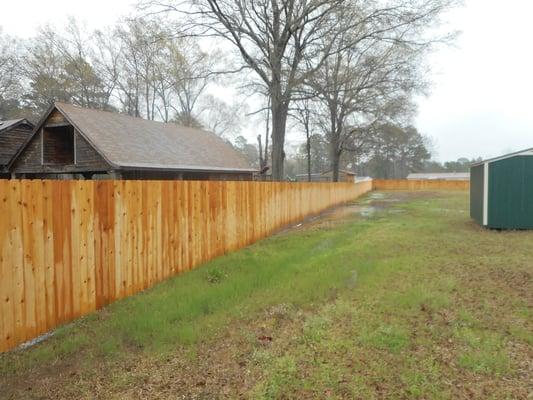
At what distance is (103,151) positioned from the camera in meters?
16.0

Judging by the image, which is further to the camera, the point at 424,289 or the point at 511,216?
the point at 511,216

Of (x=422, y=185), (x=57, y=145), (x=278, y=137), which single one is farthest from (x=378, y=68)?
(x=422, y=185)

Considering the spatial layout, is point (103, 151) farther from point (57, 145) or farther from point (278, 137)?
point (278, 137)

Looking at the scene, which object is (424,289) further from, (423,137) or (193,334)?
(423,137)

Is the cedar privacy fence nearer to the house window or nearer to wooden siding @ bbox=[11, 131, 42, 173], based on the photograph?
the house window

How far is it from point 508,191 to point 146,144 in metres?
15.0

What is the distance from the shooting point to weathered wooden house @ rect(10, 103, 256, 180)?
1655cm

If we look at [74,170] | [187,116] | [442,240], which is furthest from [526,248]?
[187,116]

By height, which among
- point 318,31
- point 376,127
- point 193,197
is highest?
point 318,31

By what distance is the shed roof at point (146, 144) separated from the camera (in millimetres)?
16609

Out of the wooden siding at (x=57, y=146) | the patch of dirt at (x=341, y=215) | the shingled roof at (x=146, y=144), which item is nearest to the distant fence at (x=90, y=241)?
the patch of dirt at (x=341, y=215)

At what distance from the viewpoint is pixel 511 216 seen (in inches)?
407

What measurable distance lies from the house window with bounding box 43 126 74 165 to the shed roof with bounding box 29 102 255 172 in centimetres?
145

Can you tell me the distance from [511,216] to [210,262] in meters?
8.04
